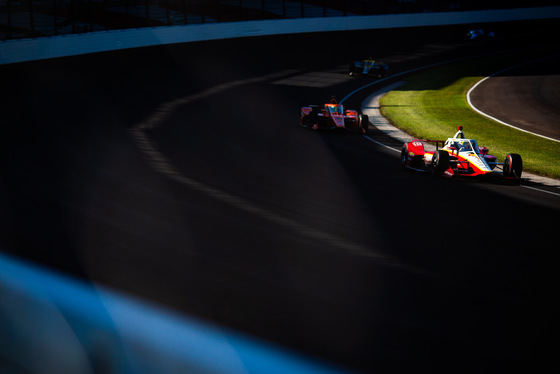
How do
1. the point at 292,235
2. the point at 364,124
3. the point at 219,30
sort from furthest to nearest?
the point at 219,30 → the point at 364,124 → the point at 292,235

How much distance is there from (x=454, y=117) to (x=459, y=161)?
35.9 ft

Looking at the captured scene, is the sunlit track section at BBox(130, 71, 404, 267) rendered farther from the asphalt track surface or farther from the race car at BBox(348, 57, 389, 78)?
the race car at BBox(348, 57, 389, 78)

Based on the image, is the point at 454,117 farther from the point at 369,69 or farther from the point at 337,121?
the point at 369,69

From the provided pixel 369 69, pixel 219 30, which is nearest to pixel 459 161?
pixel 369 69

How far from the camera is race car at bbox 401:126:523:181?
1493cm

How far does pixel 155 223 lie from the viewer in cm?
1109

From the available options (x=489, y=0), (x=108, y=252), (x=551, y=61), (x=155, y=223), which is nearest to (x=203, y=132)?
(x=155, y=223)

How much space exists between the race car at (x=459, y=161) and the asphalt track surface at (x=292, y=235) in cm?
41

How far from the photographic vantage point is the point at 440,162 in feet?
49.2

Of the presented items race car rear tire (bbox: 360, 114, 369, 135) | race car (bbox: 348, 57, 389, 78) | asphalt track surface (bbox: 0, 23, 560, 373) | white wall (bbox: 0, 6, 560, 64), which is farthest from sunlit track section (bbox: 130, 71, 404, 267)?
race car (bbox: 348, 57, 389, 78)

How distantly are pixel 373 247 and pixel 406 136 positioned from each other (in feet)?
40.2

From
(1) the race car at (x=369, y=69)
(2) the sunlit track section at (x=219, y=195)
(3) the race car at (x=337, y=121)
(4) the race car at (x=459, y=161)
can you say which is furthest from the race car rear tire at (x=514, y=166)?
(1) the race car at (x=369, y=69)

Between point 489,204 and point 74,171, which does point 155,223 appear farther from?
point 489,204

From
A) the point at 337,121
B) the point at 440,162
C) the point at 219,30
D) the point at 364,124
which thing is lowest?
the point at 440,162
